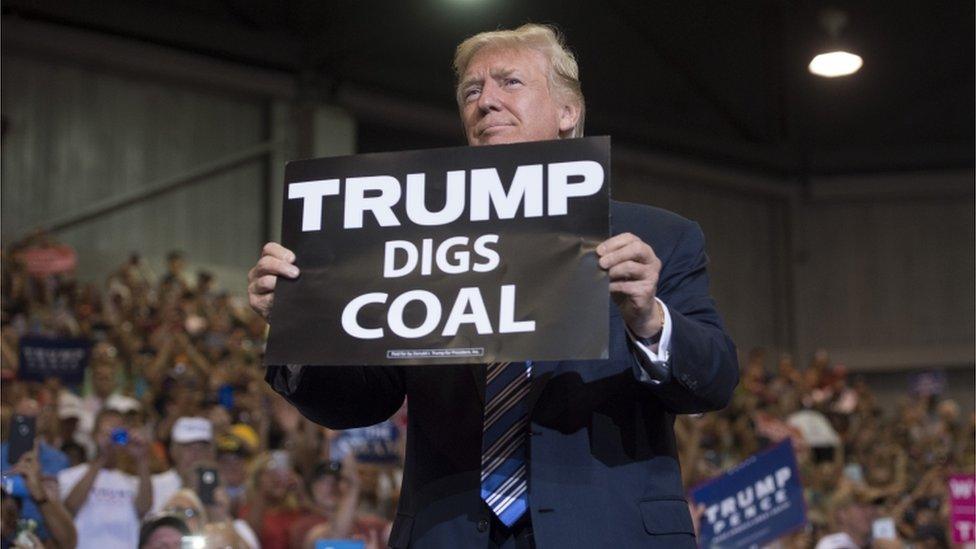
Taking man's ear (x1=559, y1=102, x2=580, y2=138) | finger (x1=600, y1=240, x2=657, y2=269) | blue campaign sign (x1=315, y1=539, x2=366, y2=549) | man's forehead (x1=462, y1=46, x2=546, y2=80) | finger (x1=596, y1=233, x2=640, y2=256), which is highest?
man's forehead (x1=462, y1=46, x2=546, y2=80)

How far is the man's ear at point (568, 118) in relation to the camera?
95.3 inches

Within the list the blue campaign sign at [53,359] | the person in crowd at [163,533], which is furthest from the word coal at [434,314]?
the blue campaign sign at [53,359]

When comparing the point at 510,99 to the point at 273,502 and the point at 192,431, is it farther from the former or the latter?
the point at 192,431

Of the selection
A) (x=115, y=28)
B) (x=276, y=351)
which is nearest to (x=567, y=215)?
(x=276, y=351)

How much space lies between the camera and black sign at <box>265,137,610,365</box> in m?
2.10

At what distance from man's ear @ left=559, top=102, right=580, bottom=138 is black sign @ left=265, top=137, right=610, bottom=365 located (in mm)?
258

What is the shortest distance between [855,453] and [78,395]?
Answer: 7.34m

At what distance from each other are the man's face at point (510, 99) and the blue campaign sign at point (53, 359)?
7.03 metres

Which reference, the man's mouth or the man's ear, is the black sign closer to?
the man's mouth

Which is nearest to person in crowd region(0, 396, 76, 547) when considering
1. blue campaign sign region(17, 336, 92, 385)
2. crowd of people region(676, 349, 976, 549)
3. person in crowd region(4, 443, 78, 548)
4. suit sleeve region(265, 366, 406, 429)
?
person in crowd region(4, 443, 78, 548)

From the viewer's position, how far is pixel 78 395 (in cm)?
953

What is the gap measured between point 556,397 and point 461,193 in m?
0.34

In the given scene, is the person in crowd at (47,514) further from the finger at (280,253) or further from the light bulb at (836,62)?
the light bulb at (836,62)

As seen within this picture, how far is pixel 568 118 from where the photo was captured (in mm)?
2441
